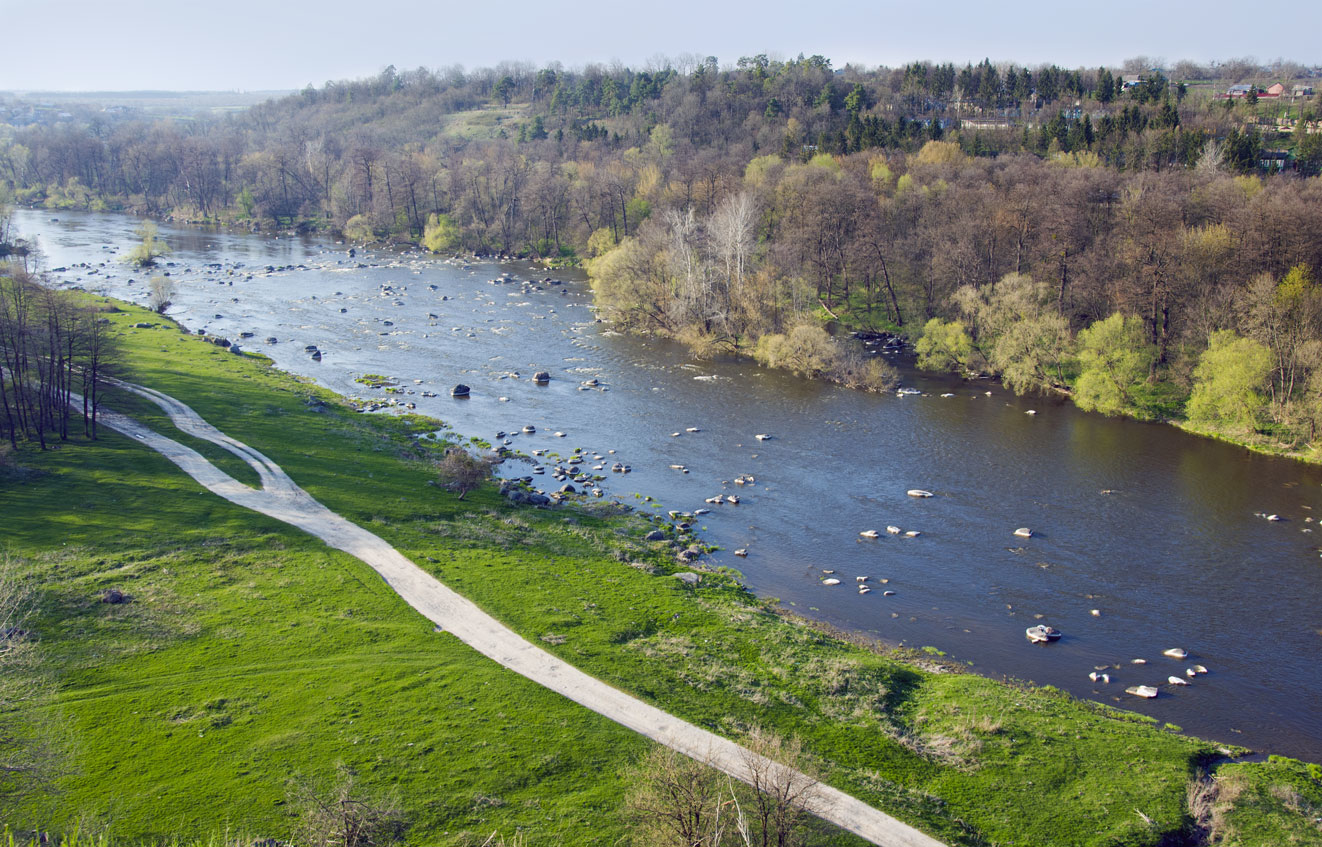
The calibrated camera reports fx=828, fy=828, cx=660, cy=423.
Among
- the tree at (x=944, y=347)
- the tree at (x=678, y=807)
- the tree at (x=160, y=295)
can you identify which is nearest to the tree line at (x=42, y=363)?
the tree at (x=160, y=295)

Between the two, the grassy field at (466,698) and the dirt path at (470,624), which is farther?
the grassy field at (466,698)

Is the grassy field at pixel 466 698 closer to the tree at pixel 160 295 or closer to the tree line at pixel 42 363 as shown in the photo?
the tree line at pixel 42 363

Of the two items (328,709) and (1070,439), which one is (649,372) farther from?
(328,709)

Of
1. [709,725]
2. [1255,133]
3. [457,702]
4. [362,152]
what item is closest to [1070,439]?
[709,725]

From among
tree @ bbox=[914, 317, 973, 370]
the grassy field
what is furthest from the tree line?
tree @ bbox=[914, 317, 973, 370]

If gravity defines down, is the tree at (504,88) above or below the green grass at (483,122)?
above
